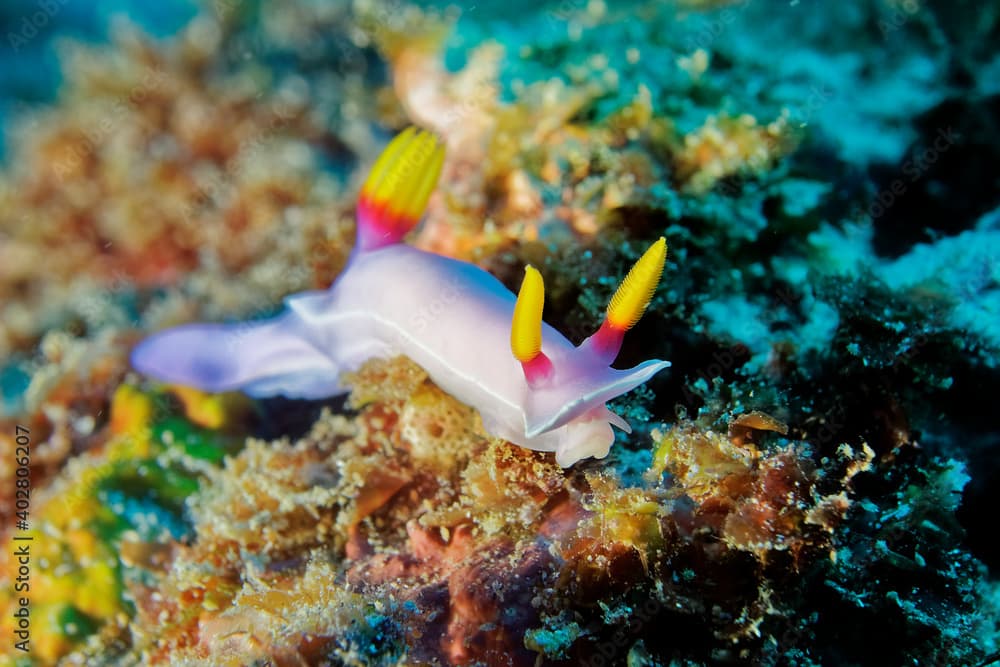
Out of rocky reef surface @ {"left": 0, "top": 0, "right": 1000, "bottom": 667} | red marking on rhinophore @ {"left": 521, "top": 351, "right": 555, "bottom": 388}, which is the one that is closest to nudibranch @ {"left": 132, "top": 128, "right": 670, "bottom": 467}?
red marking on rhinophore @ {"left": 521, "top": 351, "right": 555, "bottom": 388}

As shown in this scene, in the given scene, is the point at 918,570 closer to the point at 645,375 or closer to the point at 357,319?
the point at 645,375

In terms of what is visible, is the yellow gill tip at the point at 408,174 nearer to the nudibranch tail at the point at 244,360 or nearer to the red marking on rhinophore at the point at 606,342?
the nudibranch tail at the point at 244,360

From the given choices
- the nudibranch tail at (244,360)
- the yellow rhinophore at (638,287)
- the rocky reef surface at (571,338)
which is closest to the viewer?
the yellow rhinophore at (638,287)

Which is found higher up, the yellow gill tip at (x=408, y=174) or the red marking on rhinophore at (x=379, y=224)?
the yellow gill tip at (x=408, y=174)

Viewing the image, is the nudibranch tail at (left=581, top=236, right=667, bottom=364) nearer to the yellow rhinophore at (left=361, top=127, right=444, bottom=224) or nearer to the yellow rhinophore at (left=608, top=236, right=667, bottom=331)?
the yellow rhinophore at (left=608, top=236, right=667, bottom=331)

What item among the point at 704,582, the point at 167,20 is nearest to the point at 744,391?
the point at 704,582

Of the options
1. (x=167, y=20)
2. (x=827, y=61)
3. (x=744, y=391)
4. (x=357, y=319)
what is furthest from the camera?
(x=167, y=20)

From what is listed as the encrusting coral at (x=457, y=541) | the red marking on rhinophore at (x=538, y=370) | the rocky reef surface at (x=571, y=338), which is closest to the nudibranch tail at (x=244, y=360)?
the rocky reef surface at (x=571, y=338)
